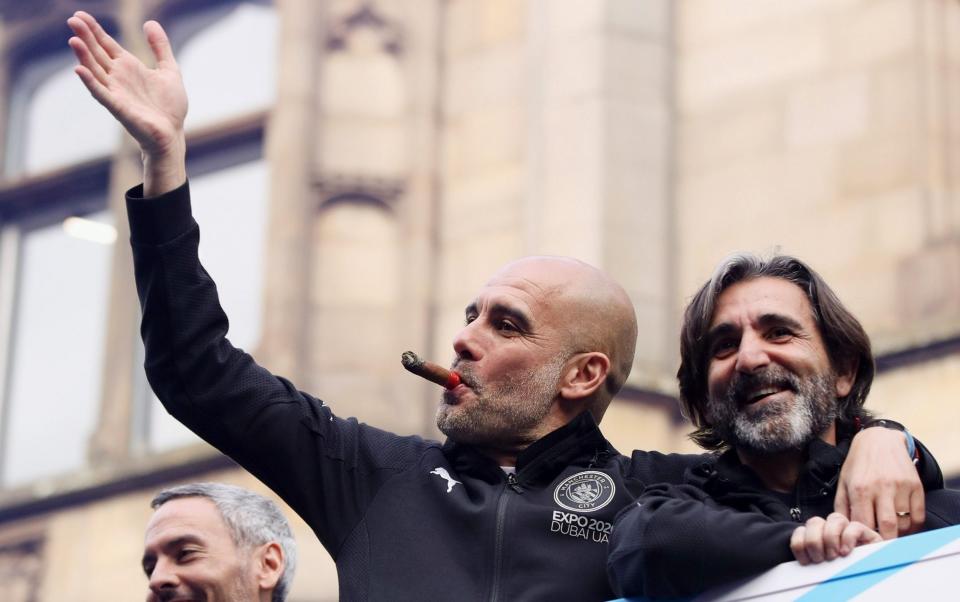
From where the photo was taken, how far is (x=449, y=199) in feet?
36.2

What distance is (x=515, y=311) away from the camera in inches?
163

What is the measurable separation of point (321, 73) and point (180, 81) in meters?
7.45

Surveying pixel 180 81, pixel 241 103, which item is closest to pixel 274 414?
pixel 180 81

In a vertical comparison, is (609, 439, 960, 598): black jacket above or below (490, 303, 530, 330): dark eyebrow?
below

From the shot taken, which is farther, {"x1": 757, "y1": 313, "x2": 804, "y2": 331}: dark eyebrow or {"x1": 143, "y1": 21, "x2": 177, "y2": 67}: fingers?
{"x1": 143, "y1": 21, "x2": 177, "y2": 67}: fingers

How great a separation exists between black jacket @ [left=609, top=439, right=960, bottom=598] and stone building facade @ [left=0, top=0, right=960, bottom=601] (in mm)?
5326

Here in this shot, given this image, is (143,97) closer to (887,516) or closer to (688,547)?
(688,547)

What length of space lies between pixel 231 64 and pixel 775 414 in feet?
29.7

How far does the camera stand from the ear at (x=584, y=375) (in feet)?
13.5

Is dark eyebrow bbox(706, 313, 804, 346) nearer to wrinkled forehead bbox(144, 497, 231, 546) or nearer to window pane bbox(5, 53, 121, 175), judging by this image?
wrinkled forehead bbox(144, 497, 231, 546)

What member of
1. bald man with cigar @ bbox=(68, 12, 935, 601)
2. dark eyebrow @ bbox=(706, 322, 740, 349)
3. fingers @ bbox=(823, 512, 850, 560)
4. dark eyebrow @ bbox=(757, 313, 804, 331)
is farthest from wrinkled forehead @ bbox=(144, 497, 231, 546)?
fingers @ bbox=(823, 512, 850, 560)

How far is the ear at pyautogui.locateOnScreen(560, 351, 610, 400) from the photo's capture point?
4.12 m

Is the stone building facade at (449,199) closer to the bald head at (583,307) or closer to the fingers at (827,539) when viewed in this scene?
the bald head at (583,307)

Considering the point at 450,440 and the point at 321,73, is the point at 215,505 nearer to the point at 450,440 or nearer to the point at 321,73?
the point at 450,440
